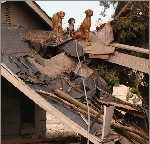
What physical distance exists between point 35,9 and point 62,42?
3.17 meters

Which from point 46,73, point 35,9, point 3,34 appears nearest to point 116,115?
point 46,73

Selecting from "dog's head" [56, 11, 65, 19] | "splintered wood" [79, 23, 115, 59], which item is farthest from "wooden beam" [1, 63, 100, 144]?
"dog's head" [56, 11, 65, 19]

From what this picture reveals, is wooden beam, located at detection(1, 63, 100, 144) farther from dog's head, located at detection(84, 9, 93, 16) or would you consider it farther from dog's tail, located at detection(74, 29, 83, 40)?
dog's tail, located at detection(74, 29, 83, 40)

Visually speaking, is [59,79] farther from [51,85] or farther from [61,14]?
[61,14]

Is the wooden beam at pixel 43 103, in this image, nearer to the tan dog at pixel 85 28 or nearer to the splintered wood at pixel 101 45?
the splintered wood at pixel 101 45

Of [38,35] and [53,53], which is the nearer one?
[53,53]

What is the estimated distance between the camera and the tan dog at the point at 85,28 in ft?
31.3

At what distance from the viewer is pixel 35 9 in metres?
12.4

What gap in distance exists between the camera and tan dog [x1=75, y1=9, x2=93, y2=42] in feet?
31.3

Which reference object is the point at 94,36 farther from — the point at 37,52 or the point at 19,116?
the point at 19,116

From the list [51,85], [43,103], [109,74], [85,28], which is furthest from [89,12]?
[43,103]

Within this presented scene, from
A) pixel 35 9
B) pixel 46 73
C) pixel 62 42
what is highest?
pixel 35 9

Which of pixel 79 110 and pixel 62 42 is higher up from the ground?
pixel 62 42

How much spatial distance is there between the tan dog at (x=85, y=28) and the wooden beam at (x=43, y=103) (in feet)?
11.0
